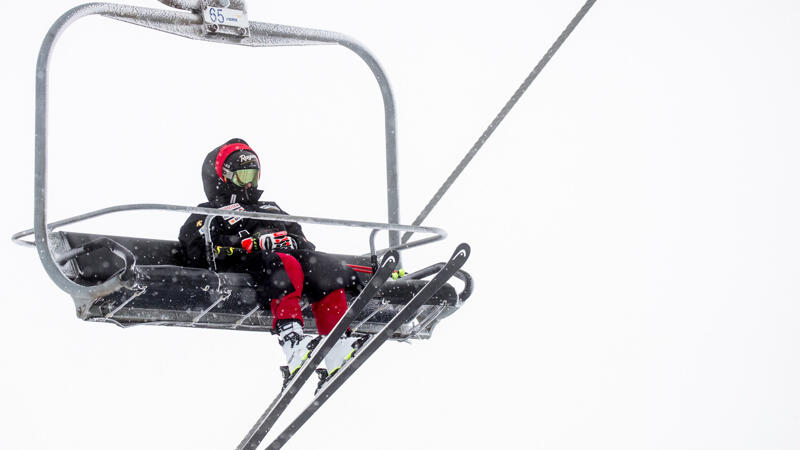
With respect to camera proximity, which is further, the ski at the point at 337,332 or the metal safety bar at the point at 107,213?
the ski at the point at 337,332

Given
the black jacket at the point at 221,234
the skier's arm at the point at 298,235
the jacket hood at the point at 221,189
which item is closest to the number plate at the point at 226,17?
the jacket hood at the point at 221,189

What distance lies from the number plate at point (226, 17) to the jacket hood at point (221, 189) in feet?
2.36

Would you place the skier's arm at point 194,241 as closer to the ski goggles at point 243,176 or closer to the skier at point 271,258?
the skier at point 271,258

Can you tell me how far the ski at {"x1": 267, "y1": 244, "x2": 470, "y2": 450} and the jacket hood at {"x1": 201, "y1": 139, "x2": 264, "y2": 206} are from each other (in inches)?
47.4

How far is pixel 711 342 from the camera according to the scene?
30594 mm

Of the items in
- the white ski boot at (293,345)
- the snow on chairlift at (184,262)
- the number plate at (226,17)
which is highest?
the number plate at (226,17)

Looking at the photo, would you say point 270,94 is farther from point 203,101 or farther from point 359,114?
point 359,114

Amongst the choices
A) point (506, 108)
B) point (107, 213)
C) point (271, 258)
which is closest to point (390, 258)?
point (271, 258)

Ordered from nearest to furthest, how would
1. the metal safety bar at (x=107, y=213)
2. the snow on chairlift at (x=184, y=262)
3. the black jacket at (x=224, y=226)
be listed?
the metal safety bar at (x=107, y=213)
the snow on chairlift at (x=184, y=262)
the black jacket at (x=224, y=226)

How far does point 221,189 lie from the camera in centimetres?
704

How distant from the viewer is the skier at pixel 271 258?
20.7 feet

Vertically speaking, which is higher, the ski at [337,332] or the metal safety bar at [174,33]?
the metal safety bar at [174,33]

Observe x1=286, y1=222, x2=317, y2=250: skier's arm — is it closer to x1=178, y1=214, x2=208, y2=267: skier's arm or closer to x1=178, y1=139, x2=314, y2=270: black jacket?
x1=178, y1=139, x2=314, y2=270: black jacket

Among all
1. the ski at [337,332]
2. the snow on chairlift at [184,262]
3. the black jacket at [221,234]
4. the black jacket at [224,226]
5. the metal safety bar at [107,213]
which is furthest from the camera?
the black jacket at [224,226]
